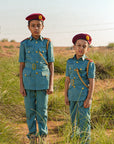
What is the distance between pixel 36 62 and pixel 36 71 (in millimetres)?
116

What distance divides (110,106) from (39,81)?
5.80 ft

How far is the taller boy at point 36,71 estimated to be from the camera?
2779 millimetres

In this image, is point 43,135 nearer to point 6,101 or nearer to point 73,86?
point 73,86

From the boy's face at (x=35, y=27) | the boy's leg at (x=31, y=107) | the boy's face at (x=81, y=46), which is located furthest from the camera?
the boy's leg at (x=31, y=107)

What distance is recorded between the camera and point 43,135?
2.96 m

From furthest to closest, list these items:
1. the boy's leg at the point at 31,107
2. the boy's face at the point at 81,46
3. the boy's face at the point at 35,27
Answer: the boy's leg at the point at 31,107 < the boy's face at the point at 35,27 < the boy's face at the point at 81,46

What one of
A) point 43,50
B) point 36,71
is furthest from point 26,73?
point 43,50

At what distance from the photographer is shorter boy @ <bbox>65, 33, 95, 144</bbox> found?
257 centimetres

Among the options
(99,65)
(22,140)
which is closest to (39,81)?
(22,140)

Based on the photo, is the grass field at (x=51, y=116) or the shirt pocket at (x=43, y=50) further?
the grass field at (x=51, y=116)

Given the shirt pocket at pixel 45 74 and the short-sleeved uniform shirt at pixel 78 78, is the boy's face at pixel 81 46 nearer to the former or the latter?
the short-sleeved uniform shirt at pixel 78 78

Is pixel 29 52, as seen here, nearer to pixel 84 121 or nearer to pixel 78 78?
pixel 78 78

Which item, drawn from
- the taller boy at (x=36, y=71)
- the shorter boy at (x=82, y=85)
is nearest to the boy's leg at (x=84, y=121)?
the shorter boy at (x=82, y=85)

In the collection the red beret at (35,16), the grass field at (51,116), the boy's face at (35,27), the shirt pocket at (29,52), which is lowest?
the grass field at (51,116)
